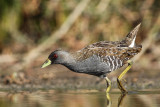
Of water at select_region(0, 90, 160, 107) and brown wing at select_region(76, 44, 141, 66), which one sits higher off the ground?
brown wing at select_region(76, 44, 141, 66)

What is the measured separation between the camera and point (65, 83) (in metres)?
9.28

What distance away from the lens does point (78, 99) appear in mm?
6738

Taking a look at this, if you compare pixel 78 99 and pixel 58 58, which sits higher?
pixel 58 58

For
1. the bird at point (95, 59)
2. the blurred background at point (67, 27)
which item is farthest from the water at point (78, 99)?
the blurred background at point (67, 27)

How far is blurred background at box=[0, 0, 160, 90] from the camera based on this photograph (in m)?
11.5

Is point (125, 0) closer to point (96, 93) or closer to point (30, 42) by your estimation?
point (30, 42)

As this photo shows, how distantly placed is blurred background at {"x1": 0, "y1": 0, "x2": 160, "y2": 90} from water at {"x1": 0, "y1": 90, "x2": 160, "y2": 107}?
3.57m

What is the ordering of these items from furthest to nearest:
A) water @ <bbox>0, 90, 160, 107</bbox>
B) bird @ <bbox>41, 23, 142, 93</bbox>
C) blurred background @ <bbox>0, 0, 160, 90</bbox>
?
→ blurred background @ <bbox>0, 0, 160, 90</bbox>, bird @ <bbox>41, 23, 142, 93</bbox>, water @ <bbox>0, 90, 160, 107</bbox>

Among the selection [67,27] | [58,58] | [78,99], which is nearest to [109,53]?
[58,58]

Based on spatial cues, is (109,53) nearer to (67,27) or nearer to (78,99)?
(78,99)

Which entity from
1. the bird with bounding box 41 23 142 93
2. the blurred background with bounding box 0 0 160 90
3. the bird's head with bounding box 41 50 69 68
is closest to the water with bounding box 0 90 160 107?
the bird with bounding box 41 23 142 93

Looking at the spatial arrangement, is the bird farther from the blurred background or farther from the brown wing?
the blurred background

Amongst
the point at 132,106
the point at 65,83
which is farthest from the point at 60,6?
the point at 132,106

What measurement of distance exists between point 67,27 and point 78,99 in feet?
16.6
